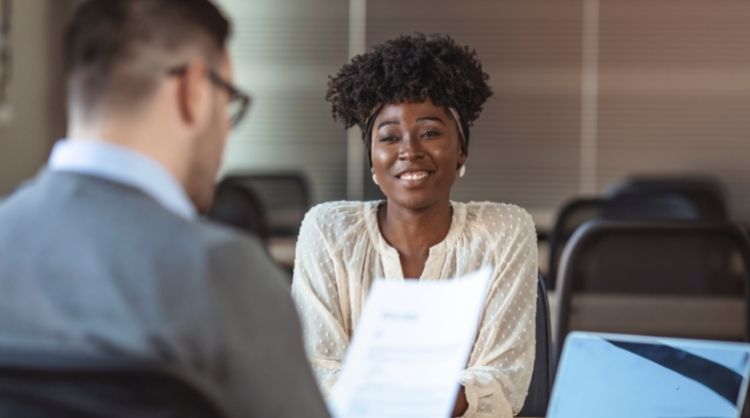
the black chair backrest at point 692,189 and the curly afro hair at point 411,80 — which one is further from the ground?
the curly afro hair at point 411,80

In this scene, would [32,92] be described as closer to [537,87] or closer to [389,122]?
[537,87]

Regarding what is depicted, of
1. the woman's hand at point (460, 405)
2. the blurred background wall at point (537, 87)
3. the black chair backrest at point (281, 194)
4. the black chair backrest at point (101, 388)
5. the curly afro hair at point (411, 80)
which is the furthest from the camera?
the blurred background wall at point (537, 87)

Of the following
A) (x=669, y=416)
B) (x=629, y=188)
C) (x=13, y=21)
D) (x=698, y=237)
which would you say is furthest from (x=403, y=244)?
(x=13, y=21)

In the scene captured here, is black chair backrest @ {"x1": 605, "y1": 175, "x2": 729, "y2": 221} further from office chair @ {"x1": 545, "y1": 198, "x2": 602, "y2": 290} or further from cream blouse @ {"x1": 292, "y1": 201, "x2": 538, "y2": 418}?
cream blouse @ {"x1": 292, "y1": 201, "x2": 538, "y2": 418}

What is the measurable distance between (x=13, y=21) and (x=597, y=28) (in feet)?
9.21

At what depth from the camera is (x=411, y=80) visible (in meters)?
2.23

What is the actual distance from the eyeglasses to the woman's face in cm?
95

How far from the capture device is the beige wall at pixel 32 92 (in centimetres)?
605

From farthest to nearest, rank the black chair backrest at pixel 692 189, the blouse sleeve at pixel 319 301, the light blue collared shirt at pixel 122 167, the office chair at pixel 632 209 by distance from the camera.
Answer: the black chair backrest at pixel 692 189
the office chair at pixel 632 209
the blouse sleeve at pixel 319 301
the light blue collared shirt at pixel 122 167

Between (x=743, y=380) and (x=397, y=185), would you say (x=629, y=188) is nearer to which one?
(x=397, y=185)

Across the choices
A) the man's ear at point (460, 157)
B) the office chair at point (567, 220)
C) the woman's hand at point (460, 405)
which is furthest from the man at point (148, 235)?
the office chair at point (567, 220)

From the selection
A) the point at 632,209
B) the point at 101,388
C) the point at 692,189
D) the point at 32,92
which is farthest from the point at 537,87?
the point at 101,388

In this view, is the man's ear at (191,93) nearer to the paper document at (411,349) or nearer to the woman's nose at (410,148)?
the paper document at (411,349)

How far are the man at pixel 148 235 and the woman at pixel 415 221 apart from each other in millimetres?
1005
